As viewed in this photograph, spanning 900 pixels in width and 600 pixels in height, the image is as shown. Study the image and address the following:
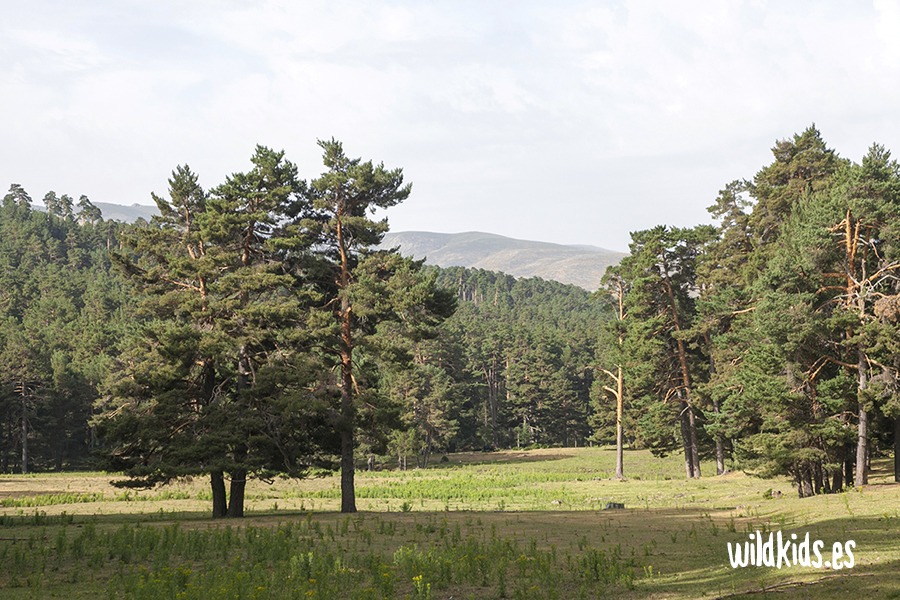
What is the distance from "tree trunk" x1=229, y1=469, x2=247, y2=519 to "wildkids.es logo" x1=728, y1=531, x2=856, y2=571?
17.2 m

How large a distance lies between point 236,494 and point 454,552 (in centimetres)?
1353

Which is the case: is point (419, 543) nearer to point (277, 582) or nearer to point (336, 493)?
point (277, 582)

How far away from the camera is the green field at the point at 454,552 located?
519 inches

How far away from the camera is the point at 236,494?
2777cm

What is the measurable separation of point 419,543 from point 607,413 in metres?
70.8

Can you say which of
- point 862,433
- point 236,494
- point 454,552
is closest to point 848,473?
point 862,433

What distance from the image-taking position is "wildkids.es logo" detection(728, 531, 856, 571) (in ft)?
46.2

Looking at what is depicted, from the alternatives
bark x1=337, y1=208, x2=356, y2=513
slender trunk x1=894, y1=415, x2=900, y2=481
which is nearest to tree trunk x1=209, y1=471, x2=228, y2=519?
bark x1=337, y1=208, x2=356, y2=513

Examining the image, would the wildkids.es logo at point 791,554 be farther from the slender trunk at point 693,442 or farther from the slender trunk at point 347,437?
the slender trunk at point 693,442

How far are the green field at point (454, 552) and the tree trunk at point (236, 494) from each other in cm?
77

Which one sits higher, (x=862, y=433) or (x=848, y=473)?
(x=862, y=433)

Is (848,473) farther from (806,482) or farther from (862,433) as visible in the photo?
(862,433)

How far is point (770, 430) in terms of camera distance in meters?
31.2

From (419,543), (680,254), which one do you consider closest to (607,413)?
(680,254)
